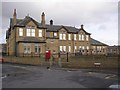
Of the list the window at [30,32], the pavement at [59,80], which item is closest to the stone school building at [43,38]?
the window at [30,32]

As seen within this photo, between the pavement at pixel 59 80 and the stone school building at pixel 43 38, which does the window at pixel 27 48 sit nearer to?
the stone school building at pixel 43 38

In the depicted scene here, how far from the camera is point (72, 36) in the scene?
220ft

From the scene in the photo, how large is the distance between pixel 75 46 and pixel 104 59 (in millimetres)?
40384

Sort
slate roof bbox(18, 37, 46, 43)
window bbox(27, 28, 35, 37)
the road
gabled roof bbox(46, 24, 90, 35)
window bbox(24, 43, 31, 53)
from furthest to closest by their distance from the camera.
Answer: gabled roof bbox(46, 24, 90, 35), window bbox(27, 28, 35, 37), slate roof bbox(18, 37, 46, 43), window bbox(24, 43, 31, 53), the road

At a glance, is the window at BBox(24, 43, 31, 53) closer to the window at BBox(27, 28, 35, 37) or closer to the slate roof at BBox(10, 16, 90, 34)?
the window at BBox(27, 28, 35, 37)

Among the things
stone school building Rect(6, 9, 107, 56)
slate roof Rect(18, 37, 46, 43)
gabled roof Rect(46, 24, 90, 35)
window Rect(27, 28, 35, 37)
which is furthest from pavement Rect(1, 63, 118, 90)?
gabled roof Rect(46, 24, 90, 35)

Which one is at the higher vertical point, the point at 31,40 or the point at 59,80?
the point at 31,40

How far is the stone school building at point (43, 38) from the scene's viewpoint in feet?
179

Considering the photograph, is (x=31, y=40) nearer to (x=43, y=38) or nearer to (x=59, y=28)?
(x=43, y=38)

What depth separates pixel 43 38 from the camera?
5850 centimetres

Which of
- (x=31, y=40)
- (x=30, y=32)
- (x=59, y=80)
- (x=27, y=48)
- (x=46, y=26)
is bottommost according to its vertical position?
(x=59, y=80)

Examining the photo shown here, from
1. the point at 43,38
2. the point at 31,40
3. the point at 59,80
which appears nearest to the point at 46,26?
the point at 43,38

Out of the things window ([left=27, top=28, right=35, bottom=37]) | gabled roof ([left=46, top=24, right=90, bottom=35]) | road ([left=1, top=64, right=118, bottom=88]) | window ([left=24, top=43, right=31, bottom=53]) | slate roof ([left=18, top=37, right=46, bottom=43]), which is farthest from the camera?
gabled roof ([left=46, top=24, right=90, bottom=35])

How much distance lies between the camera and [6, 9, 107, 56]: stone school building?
5447 cm
